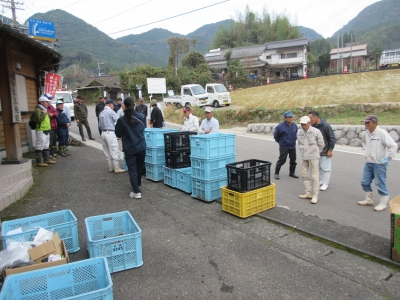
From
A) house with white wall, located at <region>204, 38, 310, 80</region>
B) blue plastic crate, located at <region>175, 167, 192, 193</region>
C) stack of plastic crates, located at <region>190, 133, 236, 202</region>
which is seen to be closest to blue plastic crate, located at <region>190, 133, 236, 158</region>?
stack of plastic crates, located at <region>190, 133, 236, 202</region>

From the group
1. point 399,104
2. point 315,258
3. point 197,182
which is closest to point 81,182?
point 197,182

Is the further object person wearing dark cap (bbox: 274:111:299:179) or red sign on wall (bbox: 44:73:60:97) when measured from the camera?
red sign on wall (bbox: 44:73:60:97)

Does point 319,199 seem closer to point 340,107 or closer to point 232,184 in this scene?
point 232,184

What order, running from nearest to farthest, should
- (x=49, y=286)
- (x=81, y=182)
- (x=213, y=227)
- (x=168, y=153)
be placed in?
(x=49, y=286) → (x=213, y=227) → (x=168, y=153) → (x=81, y=182)

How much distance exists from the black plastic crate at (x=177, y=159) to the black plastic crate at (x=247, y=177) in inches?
66.0

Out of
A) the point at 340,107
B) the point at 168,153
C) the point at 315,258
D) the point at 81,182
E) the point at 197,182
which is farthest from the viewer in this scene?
the point at 340,107

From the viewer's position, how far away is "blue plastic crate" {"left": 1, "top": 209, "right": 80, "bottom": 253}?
12.8ft

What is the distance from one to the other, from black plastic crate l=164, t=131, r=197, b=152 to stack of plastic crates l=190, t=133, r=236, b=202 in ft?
2.79

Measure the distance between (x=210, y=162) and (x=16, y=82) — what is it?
312 inches

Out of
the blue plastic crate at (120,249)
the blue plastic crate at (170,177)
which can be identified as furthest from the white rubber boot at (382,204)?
the blue plastic crate at (120,249)

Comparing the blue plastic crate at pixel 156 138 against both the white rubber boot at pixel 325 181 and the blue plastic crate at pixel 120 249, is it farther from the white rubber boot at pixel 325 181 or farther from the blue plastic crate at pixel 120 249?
the white rubber boot at pixel 325 181

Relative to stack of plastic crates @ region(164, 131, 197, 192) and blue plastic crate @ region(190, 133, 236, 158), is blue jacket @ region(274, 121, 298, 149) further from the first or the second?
stack of plastic crates @ region(164, 131, 197, 192)

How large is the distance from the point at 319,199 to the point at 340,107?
1145cm

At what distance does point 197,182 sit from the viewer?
630 centimetres
